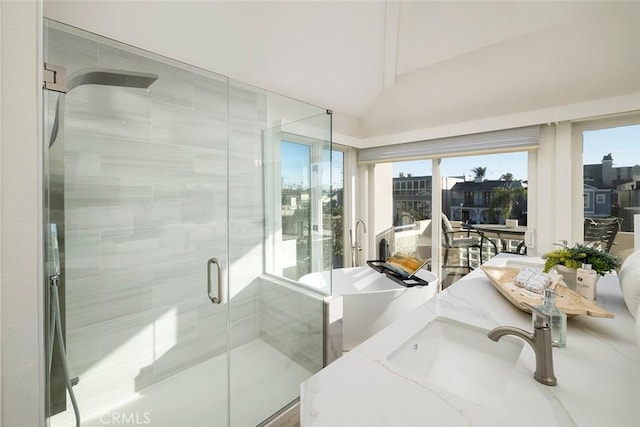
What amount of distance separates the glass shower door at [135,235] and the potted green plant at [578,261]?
1948 millimetres

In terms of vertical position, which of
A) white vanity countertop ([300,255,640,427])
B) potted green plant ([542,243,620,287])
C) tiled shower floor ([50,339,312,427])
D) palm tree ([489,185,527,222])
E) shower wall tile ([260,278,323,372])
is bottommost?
tiled shower floor ([50,339,312,427])

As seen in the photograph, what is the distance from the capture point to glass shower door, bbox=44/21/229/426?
152 centimetres

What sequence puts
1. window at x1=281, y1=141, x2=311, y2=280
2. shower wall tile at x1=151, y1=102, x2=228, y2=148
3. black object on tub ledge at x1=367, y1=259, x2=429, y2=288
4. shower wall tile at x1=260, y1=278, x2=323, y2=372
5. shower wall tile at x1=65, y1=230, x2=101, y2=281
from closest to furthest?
shower wall tile at x1=65, y1=230, x2=101, y2=281
shower wall tile at x1=151, y1=102, x2=228, y2=148
shower wall tile at x1=260, y1=278, x2=323, y2=372
window at x1=281, y1=141, x2=311, y2=280
black object on tub ledge at x1=367, y1=259, x2=429, y2=288

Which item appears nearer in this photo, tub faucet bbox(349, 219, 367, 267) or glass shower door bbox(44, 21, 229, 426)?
glass shower door bbox(44, 21, 229, 426)

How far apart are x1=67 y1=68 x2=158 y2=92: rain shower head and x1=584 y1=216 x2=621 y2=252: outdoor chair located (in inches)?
132

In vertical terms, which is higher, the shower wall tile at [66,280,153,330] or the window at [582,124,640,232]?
the window at [582,124,640,232]

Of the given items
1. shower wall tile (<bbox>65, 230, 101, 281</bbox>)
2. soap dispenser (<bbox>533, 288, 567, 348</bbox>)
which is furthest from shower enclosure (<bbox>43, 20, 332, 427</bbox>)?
soap dispenser (<bbox>533, 288, 567, 348</bbox>)

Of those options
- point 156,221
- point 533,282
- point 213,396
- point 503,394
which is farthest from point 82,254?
point 533,282

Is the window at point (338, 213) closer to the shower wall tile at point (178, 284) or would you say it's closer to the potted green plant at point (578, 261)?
the shower wall tile at point (178, 284)

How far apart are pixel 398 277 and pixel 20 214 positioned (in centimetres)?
273

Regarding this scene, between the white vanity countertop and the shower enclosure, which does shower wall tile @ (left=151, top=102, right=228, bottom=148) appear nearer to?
the shower enclosure

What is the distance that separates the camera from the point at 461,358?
3.49 ft

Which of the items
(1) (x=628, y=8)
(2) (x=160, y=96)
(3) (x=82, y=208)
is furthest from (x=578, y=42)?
(3) (x=82, y=208)

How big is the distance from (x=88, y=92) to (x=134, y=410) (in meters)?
1.95
